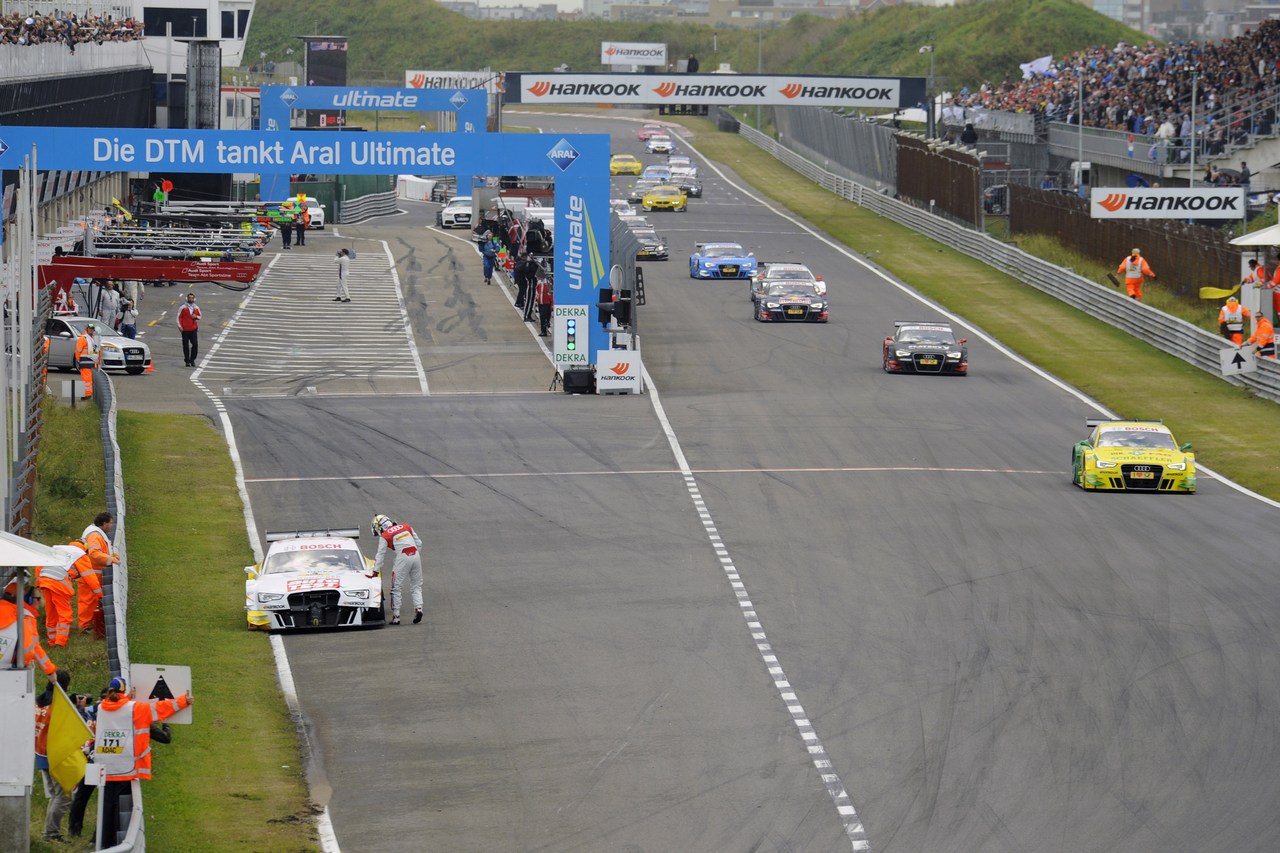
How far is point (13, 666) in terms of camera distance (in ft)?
47.9

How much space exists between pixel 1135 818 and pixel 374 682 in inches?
307

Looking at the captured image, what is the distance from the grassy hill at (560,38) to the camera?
152625 mm

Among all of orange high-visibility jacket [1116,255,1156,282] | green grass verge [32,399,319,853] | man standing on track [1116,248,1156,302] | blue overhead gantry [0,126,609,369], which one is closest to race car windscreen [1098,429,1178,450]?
blue overhead gantry [0,126,609,369]

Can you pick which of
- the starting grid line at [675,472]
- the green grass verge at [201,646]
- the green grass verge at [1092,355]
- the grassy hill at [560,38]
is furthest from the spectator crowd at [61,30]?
the grassy hill at [560,38]

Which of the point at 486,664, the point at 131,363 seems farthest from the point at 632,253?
the point at 486,664

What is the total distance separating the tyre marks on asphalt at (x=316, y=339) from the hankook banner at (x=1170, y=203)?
17.7 meters

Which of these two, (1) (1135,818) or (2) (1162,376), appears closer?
(1) (1135,818)

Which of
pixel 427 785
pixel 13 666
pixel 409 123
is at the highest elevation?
pixel 409 123

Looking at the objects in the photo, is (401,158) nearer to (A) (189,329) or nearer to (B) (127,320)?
(A) (189,329)

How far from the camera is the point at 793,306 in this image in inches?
1876

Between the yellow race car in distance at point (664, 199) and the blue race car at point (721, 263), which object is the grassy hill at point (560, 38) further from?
the blue race car at point (721, 263)

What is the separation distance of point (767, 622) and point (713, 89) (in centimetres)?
5529

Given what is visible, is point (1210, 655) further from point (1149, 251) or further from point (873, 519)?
point (1149, 251)

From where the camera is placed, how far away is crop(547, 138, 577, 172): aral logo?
126 ft
